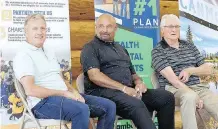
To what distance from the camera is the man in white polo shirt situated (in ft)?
10.4

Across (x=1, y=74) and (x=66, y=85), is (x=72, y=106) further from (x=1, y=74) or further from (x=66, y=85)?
(x=1, y=74)

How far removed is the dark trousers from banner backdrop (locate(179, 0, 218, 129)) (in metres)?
1.25

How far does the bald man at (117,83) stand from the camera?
138 inches

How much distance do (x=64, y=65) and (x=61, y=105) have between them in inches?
44.7

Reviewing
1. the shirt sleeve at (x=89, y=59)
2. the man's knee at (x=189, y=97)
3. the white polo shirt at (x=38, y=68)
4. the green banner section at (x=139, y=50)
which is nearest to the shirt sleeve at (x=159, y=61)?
the man's knee at (x=189, y=97)

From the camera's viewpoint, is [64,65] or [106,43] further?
[64,65]

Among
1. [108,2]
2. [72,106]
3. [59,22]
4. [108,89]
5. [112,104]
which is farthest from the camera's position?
[108,2]

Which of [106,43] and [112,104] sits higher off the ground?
[106,43]

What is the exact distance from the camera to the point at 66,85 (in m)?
3.58

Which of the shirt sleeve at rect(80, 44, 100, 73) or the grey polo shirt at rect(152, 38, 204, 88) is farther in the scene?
the grey polo shirt at rect(152, 38, 204, 88)

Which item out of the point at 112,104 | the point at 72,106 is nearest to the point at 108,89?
the point at 112,104

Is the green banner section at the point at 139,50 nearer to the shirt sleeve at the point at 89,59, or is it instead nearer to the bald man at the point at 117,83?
the bald man at the point at 117,83

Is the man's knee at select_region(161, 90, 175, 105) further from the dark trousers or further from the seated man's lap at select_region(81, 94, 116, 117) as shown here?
the seated man's lap at select_region(81, 94, 116, 117)

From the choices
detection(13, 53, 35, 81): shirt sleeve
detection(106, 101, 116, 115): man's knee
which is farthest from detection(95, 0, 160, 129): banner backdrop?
detection(13, 53, 35, 81): shirt sleeve
